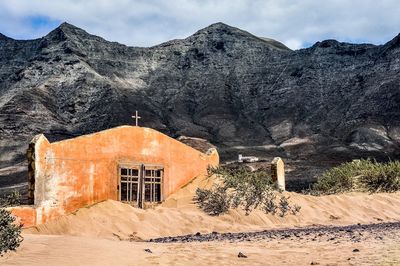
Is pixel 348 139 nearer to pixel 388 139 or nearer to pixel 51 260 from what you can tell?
pixel 388 139

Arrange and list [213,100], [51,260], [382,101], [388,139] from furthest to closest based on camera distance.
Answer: [213,100] < [382,101] < [388,139] < [51,260]

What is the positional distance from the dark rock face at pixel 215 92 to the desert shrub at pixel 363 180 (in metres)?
27.6

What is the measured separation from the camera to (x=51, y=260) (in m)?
8.09

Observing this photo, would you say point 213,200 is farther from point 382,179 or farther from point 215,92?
point 215,92

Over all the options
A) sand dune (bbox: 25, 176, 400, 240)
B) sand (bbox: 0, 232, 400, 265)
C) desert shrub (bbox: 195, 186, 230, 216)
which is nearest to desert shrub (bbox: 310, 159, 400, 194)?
sand dune (bbox: 25, 176, 400, 240)

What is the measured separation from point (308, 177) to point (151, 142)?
2352cm

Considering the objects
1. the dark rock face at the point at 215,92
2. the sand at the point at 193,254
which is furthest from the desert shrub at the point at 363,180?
the dark rock face at the point at 215,92

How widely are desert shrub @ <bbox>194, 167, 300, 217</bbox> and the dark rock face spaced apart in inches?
1371

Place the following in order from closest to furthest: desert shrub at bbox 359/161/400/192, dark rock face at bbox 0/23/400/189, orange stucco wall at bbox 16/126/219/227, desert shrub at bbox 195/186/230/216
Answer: orange stucco wall at bbox 16/126/219/227
desert shrub at bbox 195/186/230/216
desert shrub at bbox 359/161/400/192
dark rock face at bbox 0/23/400/189

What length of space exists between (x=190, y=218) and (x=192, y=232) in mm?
992

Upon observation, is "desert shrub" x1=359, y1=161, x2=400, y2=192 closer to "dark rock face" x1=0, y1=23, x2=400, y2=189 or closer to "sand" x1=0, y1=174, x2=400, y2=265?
"sand" x1=0, y1=174, x2=400, y2=265

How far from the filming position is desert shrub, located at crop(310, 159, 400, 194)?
2400 cm

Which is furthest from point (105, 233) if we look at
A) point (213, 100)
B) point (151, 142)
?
point (213, 100)

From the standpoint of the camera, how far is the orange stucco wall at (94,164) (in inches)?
602
